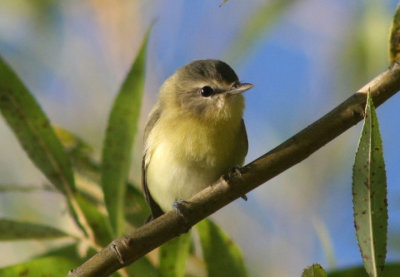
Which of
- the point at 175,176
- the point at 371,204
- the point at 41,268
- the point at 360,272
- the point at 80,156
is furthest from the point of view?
the point at 175,176

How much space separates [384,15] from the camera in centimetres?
314

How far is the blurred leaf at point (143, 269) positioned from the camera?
2.36 metres

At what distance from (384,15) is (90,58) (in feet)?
7.62

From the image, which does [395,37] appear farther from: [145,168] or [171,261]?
[145,168]

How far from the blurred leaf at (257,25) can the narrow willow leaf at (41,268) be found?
1628 millimetres

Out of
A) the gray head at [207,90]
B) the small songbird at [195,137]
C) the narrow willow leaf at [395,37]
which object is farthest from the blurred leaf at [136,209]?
the narrow willow leaf at [395,37]

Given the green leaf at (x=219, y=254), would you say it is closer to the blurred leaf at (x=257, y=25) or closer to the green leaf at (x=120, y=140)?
the green leaf at (x=120, y=140)

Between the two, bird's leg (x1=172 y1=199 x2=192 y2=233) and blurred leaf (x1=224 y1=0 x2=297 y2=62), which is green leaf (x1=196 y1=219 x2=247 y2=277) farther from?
blurred leaf (x1=224 y1=0 x2=297 y2=62)

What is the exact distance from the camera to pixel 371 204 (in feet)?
4.84

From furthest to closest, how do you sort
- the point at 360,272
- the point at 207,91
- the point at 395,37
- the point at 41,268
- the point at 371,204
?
the point at 207,91
the point at 41,268
the point at 360,272
the point at 395,37
the point at 371,204

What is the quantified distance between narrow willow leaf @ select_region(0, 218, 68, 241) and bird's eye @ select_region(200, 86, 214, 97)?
113cm

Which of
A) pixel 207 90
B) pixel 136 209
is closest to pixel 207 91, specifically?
pixel 207 90

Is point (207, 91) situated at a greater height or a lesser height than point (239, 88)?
greater

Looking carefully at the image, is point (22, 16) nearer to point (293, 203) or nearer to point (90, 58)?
point (90, 58)
